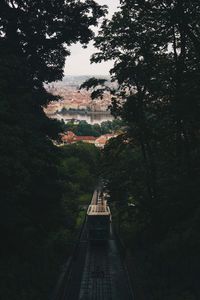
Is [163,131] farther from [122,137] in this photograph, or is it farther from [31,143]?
[31,143]

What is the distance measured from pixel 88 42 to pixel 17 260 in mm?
13486

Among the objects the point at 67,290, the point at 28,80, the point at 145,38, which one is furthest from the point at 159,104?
the point at 67,290

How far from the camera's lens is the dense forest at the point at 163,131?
15375 mm

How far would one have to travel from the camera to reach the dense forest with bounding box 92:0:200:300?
15375mm

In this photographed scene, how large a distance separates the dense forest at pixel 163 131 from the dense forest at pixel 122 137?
0.06m

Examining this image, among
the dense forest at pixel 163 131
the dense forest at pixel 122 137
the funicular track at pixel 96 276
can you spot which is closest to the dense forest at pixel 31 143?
the dense forest at pixel 122 137

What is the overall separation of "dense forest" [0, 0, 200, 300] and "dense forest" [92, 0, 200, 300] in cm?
6

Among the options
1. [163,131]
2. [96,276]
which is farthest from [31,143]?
[96,276]

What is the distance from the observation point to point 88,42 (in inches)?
984

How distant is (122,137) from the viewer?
69.8 ft

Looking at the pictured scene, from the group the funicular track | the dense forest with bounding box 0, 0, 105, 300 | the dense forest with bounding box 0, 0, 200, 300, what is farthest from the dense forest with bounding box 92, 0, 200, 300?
the dense forest with bounding box 0, 0, 105, 300

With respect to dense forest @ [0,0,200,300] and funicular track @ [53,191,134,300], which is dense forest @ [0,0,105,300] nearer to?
dense forest @ [0,0,200,300]

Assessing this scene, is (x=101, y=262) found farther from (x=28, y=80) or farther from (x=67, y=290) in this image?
(x=28, y=80)

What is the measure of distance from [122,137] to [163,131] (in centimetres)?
404
